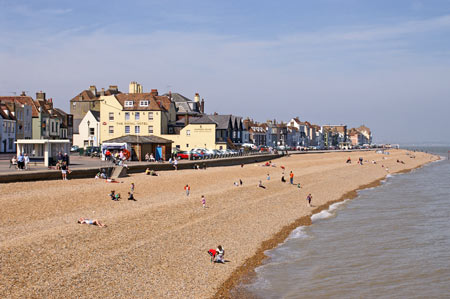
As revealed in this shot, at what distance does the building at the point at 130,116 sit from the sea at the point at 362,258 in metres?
39.0

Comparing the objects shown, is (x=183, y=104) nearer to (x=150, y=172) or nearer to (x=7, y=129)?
(x=7, y=129)

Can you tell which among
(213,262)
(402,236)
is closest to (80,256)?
(213,262)

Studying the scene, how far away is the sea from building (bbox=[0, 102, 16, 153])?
124 ft

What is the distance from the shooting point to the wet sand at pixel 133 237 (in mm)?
14820

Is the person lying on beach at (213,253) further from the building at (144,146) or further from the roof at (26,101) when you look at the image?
the roof at (26,101)

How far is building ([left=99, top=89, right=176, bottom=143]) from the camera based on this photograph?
2694 inches

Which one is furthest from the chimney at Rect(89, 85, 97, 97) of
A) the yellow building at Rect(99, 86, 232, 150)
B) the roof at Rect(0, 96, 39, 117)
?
the roof at Rect(0, 96, 39, 117)

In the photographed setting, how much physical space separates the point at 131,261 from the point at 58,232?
11.3ft

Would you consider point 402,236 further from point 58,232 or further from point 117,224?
point 58,232

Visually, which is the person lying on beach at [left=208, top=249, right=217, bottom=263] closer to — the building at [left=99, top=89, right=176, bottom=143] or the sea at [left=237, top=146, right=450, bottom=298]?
the sea at [left=237, top=146, right=450, bottom=298]

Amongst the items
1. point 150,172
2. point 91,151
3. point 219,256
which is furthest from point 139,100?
point 219,256

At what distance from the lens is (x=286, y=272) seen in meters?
18.8

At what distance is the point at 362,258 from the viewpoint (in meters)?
21.1

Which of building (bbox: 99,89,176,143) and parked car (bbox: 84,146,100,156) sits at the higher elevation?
building (bbox: 99,89,176,143)
